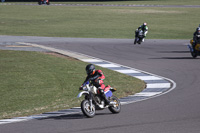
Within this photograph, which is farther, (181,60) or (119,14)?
(119,14)

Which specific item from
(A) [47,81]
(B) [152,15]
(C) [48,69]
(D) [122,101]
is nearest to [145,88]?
(D) [122,101]

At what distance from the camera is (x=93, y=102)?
1105 cm

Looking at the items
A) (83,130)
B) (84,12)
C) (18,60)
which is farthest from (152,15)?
(83,130)

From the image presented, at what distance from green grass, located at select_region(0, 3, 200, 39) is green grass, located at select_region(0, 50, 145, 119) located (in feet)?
60.2

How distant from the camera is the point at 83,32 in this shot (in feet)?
139

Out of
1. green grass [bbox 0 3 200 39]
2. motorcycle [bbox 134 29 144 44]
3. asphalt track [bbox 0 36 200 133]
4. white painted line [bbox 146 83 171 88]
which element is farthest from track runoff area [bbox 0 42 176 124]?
green grass [bbox 0 3 200 39]

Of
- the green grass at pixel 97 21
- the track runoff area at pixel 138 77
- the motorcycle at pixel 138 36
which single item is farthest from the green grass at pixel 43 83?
the green grass at pixel 97 21

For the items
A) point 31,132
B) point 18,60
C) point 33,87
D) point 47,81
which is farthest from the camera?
point 18,60

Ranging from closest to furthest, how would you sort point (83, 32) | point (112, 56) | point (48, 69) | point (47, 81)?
point (47, 81) → point (48, 69) → point (112, 56) → point (83, 32)

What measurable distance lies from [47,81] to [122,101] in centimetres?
434

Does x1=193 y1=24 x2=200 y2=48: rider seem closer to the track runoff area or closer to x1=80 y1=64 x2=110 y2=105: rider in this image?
the track runoff area

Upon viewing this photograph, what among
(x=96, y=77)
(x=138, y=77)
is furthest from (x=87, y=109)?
(x=138, y=77)

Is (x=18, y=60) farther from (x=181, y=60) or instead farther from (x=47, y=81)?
(x=181, y=60)

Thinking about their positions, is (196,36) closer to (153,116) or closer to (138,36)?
(138,36)
